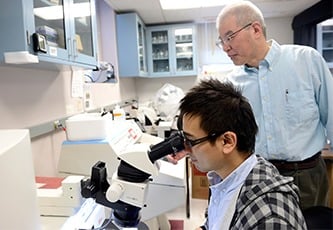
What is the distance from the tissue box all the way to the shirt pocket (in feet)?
3.25

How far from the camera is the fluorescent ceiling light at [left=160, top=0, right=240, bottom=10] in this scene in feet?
11.5

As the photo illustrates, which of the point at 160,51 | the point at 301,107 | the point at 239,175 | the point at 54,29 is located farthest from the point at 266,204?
the point at 160,51

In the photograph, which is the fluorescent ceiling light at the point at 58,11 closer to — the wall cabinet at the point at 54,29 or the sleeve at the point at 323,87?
the wall cabinet at the point at 54,29

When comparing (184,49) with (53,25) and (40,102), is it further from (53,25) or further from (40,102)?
(53,25)

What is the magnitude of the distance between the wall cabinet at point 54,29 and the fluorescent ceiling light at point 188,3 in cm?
176

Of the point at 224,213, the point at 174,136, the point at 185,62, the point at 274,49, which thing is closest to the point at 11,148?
the point at 174,136

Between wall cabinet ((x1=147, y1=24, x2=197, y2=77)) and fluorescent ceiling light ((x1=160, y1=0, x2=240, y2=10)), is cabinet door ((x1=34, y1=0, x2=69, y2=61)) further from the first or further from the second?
wall cabinet ((x1=147, y1=24, x2=197, y2=77))

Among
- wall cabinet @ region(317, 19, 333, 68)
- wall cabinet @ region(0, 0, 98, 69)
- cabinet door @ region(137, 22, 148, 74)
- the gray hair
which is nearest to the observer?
wall cabinet @ region(0, 0, 98, 69)

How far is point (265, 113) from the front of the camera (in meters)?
1.50

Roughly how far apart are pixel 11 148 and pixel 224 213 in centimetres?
61

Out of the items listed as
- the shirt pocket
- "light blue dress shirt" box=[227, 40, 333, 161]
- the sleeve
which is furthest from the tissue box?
the sleeve

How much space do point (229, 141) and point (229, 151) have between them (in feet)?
0.11

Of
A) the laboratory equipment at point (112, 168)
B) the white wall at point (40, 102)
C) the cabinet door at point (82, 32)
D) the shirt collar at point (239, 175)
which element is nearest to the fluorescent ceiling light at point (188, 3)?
the white wall at point (40, 102)

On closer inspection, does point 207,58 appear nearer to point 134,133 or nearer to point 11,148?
A: point 134,133
